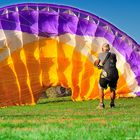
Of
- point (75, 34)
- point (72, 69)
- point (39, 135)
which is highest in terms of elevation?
point (75, 34)

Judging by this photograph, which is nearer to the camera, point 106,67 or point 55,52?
point 106,67

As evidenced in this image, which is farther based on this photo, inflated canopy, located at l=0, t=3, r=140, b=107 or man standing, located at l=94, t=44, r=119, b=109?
inflated canopy, located at l=0, t=3, r=140, b=107

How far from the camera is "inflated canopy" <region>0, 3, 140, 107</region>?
2144 cm

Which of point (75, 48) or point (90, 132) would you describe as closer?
point (90, 132)

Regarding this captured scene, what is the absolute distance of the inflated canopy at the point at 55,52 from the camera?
21.4 meters

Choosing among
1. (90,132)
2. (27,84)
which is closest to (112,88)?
(27,84)

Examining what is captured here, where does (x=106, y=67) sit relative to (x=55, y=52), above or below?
below

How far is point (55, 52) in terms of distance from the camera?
72.7 ft

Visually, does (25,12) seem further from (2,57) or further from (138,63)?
(138,63)

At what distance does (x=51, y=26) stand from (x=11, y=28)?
1602mm

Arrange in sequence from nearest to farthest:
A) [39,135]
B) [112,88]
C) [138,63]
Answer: [39,135], [112,88], [138,63]

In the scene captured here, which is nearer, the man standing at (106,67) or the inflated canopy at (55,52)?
the man standing at (106,67)

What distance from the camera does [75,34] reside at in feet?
73.2

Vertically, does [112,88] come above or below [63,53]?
below
